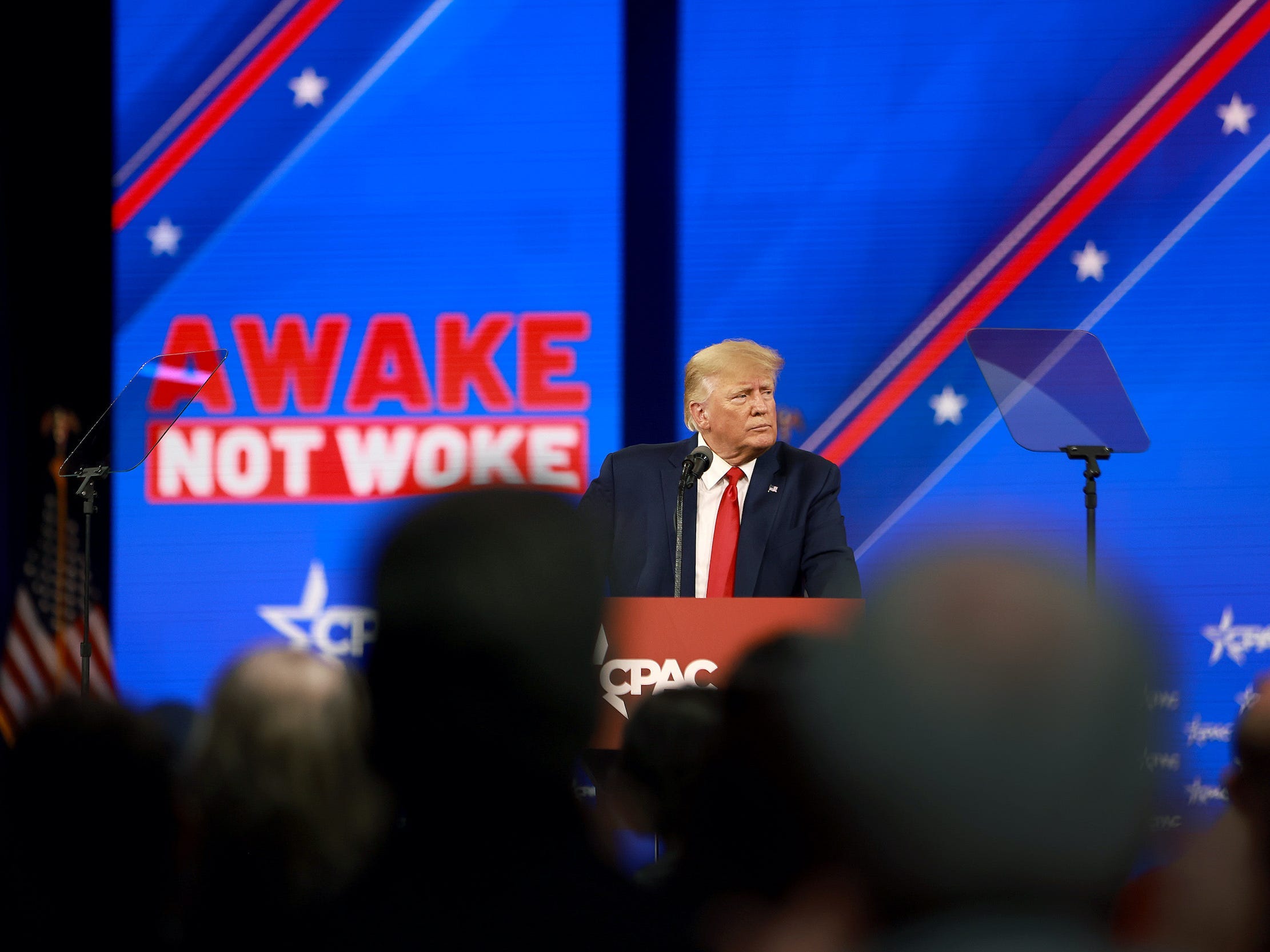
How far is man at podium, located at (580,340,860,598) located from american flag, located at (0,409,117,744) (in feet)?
7.40

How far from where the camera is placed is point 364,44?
4305 millimetres

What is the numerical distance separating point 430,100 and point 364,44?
0.32 m

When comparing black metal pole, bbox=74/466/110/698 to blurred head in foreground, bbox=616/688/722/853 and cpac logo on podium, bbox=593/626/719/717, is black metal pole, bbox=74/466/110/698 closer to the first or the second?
cpac logo on podium, bbox=593/626/719/717

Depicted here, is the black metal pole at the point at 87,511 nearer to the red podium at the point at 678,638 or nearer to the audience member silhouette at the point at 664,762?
the red podium at the point at 678,638

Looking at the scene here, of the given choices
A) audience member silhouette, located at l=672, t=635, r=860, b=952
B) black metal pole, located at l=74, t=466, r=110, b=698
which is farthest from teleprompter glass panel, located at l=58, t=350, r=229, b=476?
audience member silhouette, located at l=672, t=635, r=860, b=952

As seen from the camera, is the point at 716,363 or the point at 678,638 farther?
the point at 716,363

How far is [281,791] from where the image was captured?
2.80ft

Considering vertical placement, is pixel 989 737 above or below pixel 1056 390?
below

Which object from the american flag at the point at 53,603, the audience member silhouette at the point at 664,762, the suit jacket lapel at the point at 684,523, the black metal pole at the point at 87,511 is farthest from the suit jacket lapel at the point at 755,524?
the american flag at the point at 53,603

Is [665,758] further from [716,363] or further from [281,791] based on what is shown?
[716,363]

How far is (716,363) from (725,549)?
0.55 meters

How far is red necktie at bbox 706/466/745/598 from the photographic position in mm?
2844

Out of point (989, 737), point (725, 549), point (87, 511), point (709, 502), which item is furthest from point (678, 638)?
point (87, 511)

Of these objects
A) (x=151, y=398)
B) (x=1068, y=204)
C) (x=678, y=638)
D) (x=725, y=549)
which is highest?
(x=1068, y=204)
